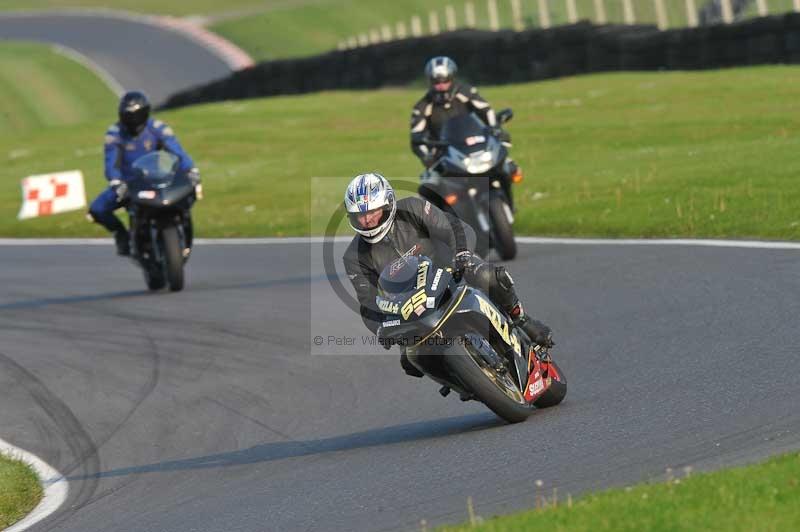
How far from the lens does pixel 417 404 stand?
29.8 feet

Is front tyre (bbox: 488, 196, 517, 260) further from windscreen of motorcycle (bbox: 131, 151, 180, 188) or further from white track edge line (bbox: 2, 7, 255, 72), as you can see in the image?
white track edge line (bbox: 2, 7, 255, 72)

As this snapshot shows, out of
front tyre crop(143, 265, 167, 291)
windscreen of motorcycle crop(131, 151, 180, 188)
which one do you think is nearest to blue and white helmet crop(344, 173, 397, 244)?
windscreen of motorcycle crop(131, 151, 180, 188)

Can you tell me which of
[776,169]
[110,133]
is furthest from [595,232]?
[110,133]

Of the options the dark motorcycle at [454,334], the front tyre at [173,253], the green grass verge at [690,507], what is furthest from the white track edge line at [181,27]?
the green grass verge at [690,507]

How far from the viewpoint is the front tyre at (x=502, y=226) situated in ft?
43.9

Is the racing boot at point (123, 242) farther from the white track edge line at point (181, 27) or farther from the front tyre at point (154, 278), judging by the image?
the white track edge line at point (181, 27)

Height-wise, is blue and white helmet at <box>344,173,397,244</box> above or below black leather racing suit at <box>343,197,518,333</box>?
above

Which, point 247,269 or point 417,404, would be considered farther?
point 247,269

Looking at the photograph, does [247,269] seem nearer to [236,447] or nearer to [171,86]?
[236,447]

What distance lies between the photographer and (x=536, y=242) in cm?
1556

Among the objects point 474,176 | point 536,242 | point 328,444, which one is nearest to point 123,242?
point 474,176

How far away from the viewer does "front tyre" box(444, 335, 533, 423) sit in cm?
736

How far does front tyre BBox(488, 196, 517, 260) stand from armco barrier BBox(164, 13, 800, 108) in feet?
43.9

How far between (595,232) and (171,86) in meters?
37.6
